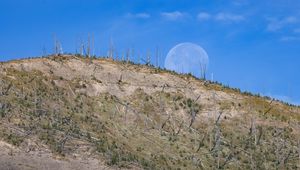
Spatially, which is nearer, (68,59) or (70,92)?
(70,92)

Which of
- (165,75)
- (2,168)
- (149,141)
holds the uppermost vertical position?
(165,75)

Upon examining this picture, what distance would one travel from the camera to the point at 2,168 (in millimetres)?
54719

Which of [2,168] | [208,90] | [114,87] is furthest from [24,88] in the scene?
[208,90]

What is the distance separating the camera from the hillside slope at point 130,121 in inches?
2522

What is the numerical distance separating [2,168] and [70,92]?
2672cm

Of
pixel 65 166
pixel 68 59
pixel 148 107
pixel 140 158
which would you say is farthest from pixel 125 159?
pixel 68 59

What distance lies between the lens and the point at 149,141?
74125mm

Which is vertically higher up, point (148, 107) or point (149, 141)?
point (148, 107)

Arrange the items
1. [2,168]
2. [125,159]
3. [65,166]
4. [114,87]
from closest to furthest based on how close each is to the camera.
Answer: [2,168], [65,166], [125,159], [114,87]

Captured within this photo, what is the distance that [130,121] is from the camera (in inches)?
3100

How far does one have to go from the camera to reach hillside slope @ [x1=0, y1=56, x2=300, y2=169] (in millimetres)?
64062

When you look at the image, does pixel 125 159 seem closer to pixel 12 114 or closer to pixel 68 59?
pixel 12 114

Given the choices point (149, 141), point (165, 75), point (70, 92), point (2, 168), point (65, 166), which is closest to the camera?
point (2, 168)

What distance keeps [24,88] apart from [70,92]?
6.97 m
